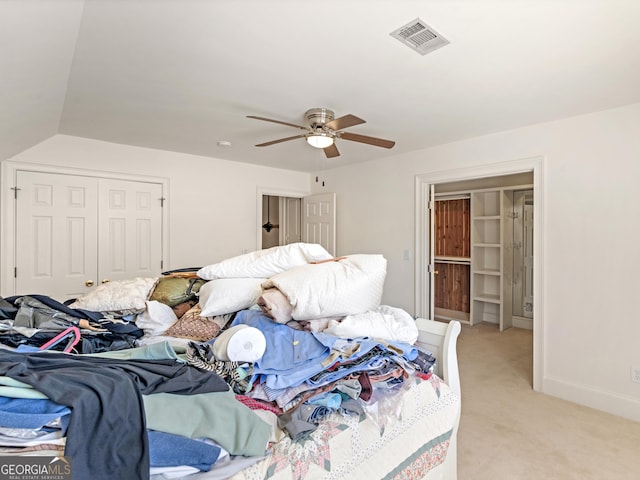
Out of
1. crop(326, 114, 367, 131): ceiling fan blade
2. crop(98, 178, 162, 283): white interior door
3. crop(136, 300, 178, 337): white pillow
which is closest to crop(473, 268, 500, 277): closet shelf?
crop(326, 114, 367, 131): ceiling fan blade

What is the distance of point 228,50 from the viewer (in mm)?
1860

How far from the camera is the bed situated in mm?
785

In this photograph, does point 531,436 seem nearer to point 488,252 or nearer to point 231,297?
point 231,297

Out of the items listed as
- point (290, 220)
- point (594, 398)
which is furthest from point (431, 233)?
point (290, 220)

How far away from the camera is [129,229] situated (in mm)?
3785

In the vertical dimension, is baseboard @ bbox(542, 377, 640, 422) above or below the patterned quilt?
below

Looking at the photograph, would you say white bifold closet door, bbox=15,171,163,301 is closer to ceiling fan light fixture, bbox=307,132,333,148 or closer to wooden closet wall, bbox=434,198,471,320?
ceiling fan light fixture, bbox=307,132,333,148

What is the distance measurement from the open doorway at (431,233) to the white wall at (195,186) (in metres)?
2.06

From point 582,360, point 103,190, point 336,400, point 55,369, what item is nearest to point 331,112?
point 336,400

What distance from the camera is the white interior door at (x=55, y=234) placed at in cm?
321

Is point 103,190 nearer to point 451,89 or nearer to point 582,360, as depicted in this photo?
point 451,89

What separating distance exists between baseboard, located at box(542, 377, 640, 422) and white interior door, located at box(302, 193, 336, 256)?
2782 millimetres

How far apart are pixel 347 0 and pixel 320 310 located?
A: 1.29 metres

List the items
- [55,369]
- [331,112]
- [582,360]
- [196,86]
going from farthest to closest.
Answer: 1. [582,360]
2. [331,112]
3. [196,86]
4. [55,369]
